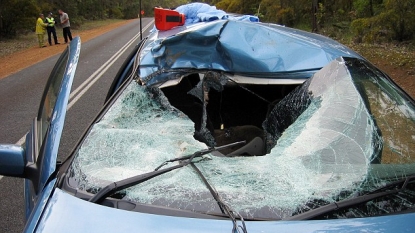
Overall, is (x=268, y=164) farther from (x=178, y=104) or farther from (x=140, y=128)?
(x=178, y=104)

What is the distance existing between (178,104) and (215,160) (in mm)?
1303

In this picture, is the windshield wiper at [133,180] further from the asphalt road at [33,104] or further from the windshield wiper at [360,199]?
the asphalt road at [33,104]

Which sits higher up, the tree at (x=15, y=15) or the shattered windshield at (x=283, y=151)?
the shattered windshield at (x=283, y=151)

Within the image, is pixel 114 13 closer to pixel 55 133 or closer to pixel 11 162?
pixel 11 162

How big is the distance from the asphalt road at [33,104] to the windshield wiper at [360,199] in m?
2.78

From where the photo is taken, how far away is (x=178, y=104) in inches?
126

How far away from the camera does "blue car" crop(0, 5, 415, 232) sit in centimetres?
154

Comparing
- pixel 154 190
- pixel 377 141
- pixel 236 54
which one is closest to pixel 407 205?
pixel 377 141

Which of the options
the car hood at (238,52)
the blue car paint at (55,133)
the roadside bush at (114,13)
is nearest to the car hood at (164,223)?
the blue car paint at (55,133)

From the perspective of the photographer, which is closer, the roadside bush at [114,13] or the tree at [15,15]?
the tree at [15,15]

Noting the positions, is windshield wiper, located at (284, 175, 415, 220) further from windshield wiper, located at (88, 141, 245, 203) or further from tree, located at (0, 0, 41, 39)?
tree, located at (0, 0, 41, 39)

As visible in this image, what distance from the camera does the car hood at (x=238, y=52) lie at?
2.83 meters

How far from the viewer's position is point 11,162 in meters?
1.89

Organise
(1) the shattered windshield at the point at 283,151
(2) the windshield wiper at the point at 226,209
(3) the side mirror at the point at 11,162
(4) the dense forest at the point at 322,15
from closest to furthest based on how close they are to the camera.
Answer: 1. (2) the windshield wiper at the point at 226,209
2. (1) the shattered windshield at the point at 283,151
3. (3) the side mirror at the point at 11,162
4. (4) the dense forest at the point at 322,15
